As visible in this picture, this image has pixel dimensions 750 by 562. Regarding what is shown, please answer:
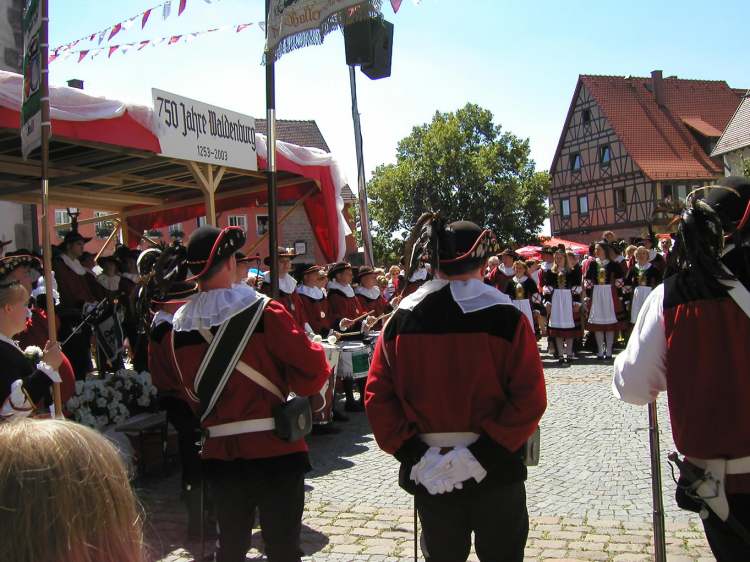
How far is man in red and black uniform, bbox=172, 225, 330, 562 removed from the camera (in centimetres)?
321

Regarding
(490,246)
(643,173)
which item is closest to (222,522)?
(490,246)

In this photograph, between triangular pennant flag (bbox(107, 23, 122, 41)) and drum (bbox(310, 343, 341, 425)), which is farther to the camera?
triangular pennant flag (bbox(107, 23, 122, 41))

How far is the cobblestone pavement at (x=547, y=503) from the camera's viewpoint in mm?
4379

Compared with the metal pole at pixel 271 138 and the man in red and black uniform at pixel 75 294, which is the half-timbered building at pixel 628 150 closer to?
the man in red and black uniform at pixel 75 294

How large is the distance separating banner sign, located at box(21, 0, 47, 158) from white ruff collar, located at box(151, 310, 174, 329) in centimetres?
125

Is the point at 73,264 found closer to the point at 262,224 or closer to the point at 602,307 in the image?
the point at 602,307

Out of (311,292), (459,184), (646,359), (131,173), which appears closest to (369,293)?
(311,292)

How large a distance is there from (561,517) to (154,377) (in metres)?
2.71

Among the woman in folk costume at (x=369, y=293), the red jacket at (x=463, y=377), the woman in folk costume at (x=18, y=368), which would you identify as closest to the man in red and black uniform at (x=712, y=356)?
the red jacket at (x=463, y=377)

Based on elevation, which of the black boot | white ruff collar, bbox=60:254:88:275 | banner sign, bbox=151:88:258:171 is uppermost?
banner sign, bbox=151:88:258:171

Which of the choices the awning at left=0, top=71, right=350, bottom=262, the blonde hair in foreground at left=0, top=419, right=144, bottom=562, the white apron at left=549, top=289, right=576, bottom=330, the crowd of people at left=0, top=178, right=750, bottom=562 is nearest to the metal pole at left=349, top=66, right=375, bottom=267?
the awning at left=0, top=71, right=350, bottom=262

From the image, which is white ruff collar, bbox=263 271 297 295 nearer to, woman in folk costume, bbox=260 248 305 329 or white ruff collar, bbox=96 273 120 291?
woman in folk costume, bbox=260 248 305 329

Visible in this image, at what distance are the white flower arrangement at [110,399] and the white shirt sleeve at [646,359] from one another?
4.47 m

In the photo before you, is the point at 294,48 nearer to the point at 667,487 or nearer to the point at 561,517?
the point at 561,517
